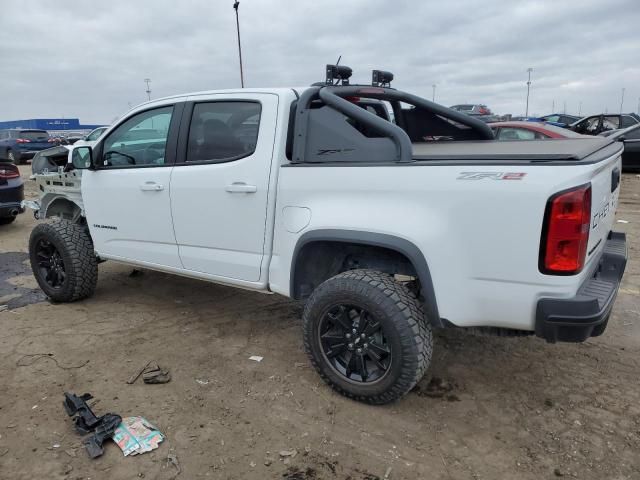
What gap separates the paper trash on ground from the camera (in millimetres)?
2580

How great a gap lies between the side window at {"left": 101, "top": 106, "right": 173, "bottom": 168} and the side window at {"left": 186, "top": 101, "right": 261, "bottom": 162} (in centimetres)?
30

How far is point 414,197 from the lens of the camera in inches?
102

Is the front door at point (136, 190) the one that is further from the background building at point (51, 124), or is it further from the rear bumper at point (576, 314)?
the background building at point (51, 124)

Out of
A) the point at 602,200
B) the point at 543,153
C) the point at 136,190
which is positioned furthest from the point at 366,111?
the point at 136,190

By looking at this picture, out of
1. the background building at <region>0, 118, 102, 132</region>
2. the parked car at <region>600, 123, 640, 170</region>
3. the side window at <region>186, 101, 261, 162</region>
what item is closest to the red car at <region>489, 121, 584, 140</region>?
the parked car at <region>600, 123, 640, 170</region>

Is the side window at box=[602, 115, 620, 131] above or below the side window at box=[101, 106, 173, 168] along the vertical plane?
above

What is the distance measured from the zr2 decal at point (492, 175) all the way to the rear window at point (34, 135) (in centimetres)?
2130

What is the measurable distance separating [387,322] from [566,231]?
100 centimetres

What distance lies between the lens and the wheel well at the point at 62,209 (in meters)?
5.15

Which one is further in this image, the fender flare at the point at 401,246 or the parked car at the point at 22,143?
the parked car at the point at 22,143

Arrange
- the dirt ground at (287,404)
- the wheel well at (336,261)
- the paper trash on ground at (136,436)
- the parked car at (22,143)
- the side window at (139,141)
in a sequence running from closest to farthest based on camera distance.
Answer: the dirt ground at (287,404) → the paper trash on ground at (136,436) → the wheel well at (336,261) → the side window at (139,141) → the parked car at (22,143)

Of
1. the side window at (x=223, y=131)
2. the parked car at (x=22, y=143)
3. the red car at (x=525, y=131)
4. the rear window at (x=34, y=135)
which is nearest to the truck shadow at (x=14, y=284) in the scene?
the side window at (x=223, y=131)

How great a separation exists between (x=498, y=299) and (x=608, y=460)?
37.8 inches

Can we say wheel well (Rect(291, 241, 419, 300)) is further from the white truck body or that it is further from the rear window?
the rear window
